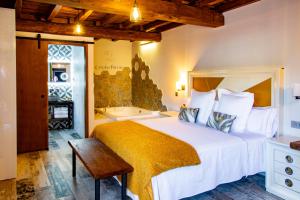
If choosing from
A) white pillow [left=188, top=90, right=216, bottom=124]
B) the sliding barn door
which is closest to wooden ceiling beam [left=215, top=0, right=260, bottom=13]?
white pillow [left=188, top=90, right=216, bottom=124]

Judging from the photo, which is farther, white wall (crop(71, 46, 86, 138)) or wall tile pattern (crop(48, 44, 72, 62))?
wall tile pattern (crop(48, 44, 72, 62))

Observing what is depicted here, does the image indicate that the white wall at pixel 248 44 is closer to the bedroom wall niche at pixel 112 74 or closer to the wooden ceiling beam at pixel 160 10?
the wooden ceiling beam at pixel 160 10

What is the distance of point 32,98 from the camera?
4379mm

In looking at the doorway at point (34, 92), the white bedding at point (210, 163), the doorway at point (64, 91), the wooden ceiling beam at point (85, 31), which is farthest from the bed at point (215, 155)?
the doorway at point (64, 91)

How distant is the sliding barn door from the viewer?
4.26 meters

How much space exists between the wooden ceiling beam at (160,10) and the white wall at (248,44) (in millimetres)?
342

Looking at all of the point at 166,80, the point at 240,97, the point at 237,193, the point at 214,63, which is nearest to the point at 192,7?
the point at 214,63

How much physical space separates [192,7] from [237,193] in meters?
2.57

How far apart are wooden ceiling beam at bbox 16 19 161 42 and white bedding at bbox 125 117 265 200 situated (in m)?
2.69

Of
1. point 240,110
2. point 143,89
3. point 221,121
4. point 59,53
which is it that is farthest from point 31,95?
point 240,110

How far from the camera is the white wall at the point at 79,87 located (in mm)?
5270

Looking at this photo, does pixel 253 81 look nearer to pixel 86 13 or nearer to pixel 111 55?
pixel 86 13

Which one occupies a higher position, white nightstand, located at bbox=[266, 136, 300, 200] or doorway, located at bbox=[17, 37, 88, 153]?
doorway, located at bbox=[17, 37, 88, 153]

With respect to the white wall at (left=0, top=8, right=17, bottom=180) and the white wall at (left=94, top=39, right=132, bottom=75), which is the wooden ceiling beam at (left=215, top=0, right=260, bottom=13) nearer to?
the white wall at (left=0, top=8, right=17, bottom=180)
